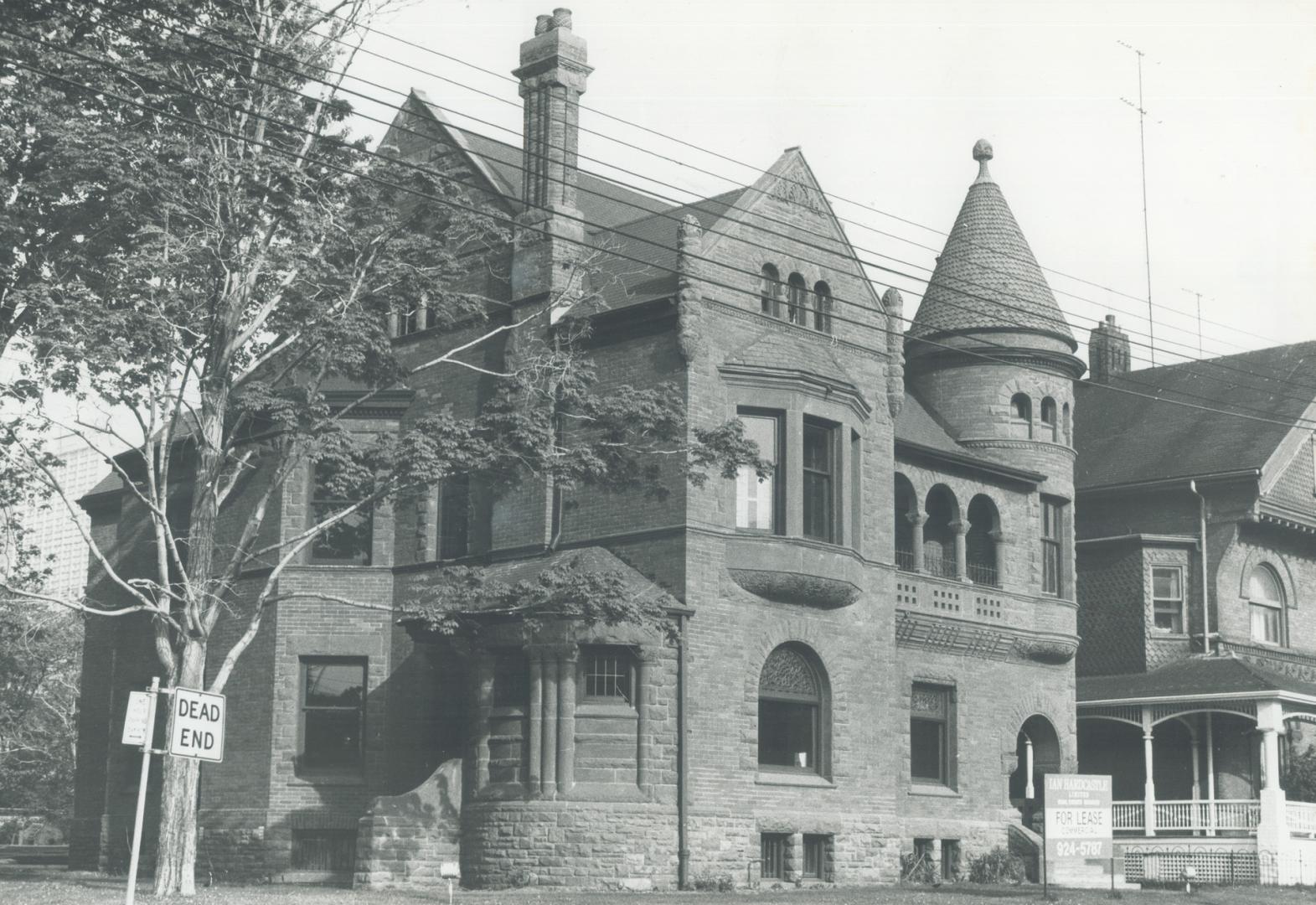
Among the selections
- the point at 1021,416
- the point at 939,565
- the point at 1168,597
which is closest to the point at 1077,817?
the point at 939,565

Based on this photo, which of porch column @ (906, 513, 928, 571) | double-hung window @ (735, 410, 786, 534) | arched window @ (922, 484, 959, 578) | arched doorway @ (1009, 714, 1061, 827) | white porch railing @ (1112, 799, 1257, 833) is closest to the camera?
double-hung window @ (735, 410, 786, 534)

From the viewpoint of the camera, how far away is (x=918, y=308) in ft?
136

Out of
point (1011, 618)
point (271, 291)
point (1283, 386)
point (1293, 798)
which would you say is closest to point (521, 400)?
point (271, 291)

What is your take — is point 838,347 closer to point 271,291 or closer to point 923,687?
point 923,687

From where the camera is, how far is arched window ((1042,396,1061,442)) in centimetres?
3922

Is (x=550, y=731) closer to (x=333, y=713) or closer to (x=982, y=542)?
(x=333, y=713)

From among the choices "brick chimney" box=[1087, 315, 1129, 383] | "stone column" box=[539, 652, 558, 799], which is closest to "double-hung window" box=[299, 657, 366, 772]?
"stone column" box=[539, 652, 558, 799]

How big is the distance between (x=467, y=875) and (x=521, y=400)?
25.3 ft

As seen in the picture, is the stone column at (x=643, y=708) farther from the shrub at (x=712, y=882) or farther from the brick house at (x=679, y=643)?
the shrub at (x=712, y=882)

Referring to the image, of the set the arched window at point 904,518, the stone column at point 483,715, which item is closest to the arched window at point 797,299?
the arched window at point 904,518

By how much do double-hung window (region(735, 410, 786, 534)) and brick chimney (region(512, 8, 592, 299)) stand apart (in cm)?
446

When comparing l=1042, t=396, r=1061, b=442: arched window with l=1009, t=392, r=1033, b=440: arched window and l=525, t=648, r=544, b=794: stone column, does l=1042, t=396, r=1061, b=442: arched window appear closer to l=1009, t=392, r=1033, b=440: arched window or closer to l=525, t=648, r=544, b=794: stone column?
l=1009, t=392, r=1033, b=440: arched window

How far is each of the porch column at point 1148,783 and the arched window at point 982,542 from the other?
462 centimetres

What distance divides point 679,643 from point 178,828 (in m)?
8.42
